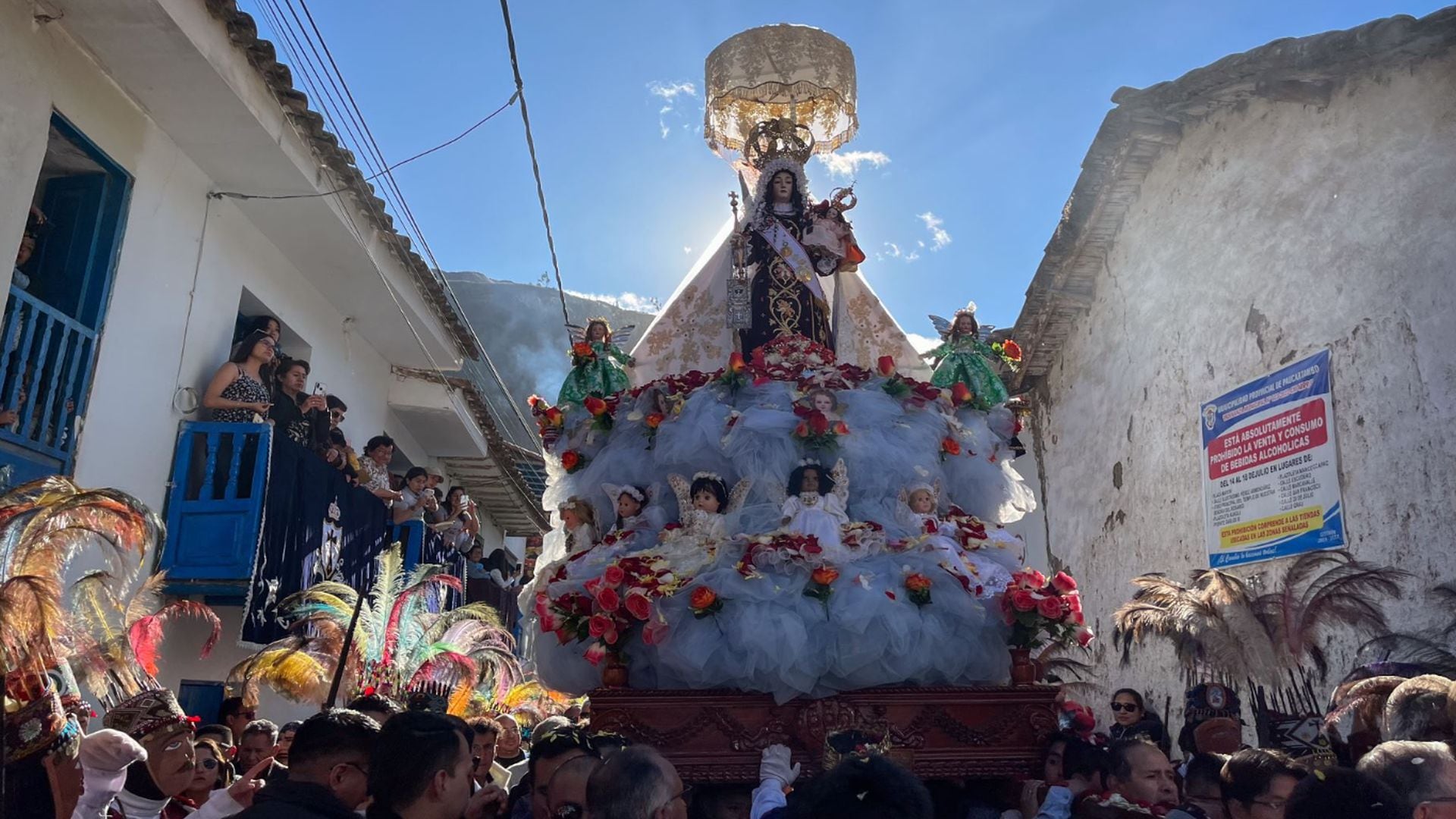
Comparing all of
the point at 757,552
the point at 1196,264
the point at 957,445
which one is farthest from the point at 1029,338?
the point at 757,552

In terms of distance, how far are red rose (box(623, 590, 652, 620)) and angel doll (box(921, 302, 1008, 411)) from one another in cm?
273

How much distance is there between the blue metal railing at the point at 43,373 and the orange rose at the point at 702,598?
5.10 metres

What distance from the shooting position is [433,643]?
10.2 metres

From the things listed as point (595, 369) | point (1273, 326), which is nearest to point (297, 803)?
point (595, 369)

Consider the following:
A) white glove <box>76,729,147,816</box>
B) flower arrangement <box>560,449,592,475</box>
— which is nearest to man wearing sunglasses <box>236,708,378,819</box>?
white glove <box>76,729,147,816</box>

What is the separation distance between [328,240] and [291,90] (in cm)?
235

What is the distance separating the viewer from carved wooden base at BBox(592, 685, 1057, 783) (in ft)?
17.8

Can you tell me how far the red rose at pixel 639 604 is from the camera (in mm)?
5547

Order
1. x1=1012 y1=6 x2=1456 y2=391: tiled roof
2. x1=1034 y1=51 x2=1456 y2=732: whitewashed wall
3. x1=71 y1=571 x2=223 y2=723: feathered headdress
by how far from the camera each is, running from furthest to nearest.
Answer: x1=1012 y1=6 x2=1456 y2=391: tiled roof → x1=1034 y1=51 x2=1456 y2=732: whitewashed wall → x1=71 y1=571 x2=223 y2=723: feathered headdress

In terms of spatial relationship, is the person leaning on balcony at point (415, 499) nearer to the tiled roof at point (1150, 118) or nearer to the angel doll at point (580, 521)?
the angel doll at point (580, 521)

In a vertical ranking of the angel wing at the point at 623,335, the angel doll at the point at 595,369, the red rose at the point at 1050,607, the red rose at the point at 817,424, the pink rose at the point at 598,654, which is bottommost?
the pink rose at the point at 598,654

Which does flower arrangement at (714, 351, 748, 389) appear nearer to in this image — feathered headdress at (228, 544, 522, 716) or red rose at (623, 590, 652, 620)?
red rose at (623, 590, 652, 620)

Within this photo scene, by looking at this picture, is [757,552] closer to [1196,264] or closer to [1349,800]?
[1349,800]

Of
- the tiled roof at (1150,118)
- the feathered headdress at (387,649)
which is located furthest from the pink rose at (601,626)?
the tiled roof at (1150,118)
